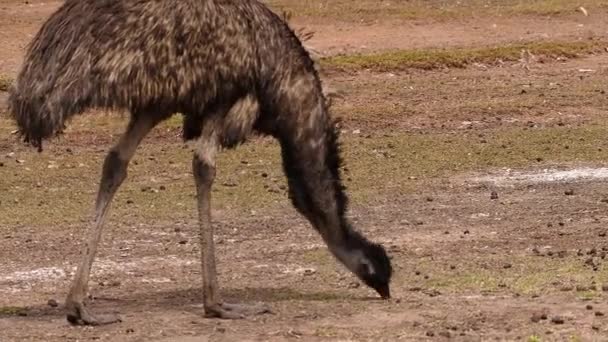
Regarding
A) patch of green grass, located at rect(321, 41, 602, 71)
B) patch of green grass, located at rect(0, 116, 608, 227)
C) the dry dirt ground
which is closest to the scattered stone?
the dry dirt ground

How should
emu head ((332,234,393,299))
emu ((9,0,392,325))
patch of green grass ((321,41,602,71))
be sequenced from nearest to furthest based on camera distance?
emu ((9,0,392,325)), emu head ((332,234,393,299)), patch of green grass ((321,41,602,71))

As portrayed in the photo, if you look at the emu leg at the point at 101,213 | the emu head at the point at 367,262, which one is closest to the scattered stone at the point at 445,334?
the emu head at the point at 367,262

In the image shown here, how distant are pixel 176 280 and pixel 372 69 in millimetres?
8759

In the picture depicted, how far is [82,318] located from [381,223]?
3.78 meters

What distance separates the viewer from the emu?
27.3 feet

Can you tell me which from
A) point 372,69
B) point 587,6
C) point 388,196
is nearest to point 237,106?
point 388,196

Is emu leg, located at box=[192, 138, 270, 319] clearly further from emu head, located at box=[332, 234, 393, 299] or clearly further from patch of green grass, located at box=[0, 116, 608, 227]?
patch of green grass, located at box=[0, 116, 608, 227]

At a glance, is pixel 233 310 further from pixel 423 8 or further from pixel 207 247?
pixel 423 8

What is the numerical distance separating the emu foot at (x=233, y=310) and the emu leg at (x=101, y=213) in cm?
50

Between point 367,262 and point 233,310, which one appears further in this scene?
point 367,262

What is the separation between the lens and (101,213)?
8.73 m

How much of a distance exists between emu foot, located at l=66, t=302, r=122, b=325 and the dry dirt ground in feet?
0.26

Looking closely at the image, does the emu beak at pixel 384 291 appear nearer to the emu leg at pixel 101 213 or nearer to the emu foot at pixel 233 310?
the emu foot at pixel 233 310

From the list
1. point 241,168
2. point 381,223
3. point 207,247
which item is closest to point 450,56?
point 241,168
